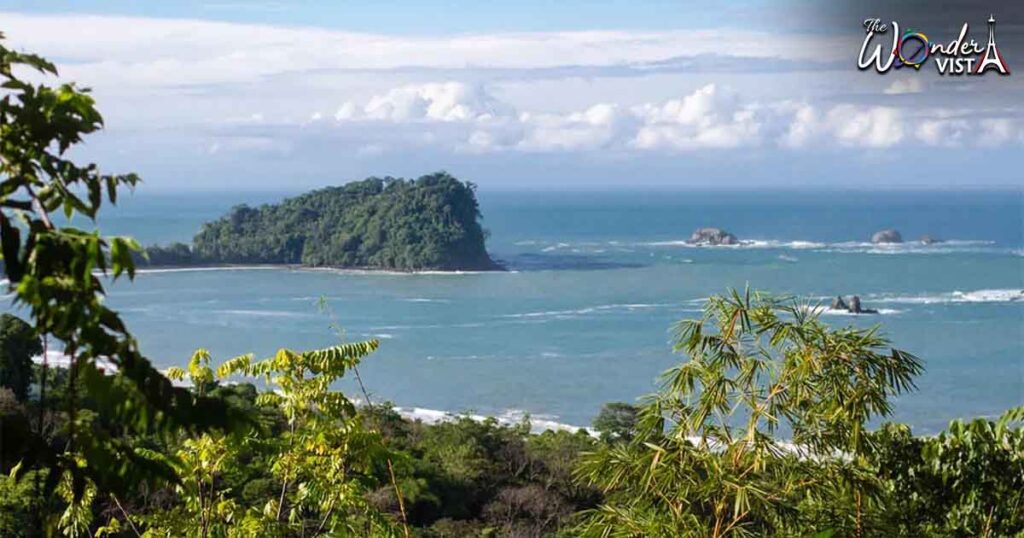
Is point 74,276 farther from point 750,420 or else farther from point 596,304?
point 596,304

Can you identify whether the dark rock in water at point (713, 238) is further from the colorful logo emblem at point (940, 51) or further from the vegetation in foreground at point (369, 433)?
the vegetation in foreground at point (369, 433)

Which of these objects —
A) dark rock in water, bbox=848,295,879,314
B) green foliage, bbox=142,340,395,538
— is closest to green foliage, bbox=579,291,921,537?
green foliage, bbox=142,340,395,538

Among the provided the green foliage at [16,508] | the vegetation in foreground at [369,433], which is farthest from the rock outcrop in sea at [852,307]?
the vegetation in foreground at [369,433]

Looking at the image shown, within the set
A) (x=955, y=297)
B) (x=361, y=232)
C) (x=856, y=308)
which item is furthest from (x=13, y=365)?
(x=361, y=232)

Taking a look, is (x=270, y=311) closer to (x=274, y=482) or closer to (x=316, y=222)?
(x=316, y=222)

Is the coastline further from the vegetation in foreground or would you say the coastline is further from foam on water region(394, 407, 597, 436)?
the vegetation in foreground

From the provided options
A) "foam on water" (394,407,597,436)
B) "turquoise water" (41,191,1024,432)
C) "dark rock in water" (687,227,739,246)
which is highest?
"dark rock in water" (687,227,739,246)

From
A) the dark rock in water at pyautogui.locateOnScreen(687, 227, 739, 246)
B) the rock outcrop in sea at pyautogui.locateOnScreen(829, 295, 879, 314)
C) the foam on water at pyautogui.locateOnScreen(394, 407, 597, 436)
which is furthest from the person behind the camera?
the dark rock in water at pyautogui.locateOnScreen(687, 227, 739, 246)

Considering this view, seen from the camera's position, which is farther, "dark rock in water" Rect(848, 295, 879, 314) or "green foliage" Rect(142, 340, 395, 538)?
"dark rock in water" Rect(848, 295, 879, 314)
